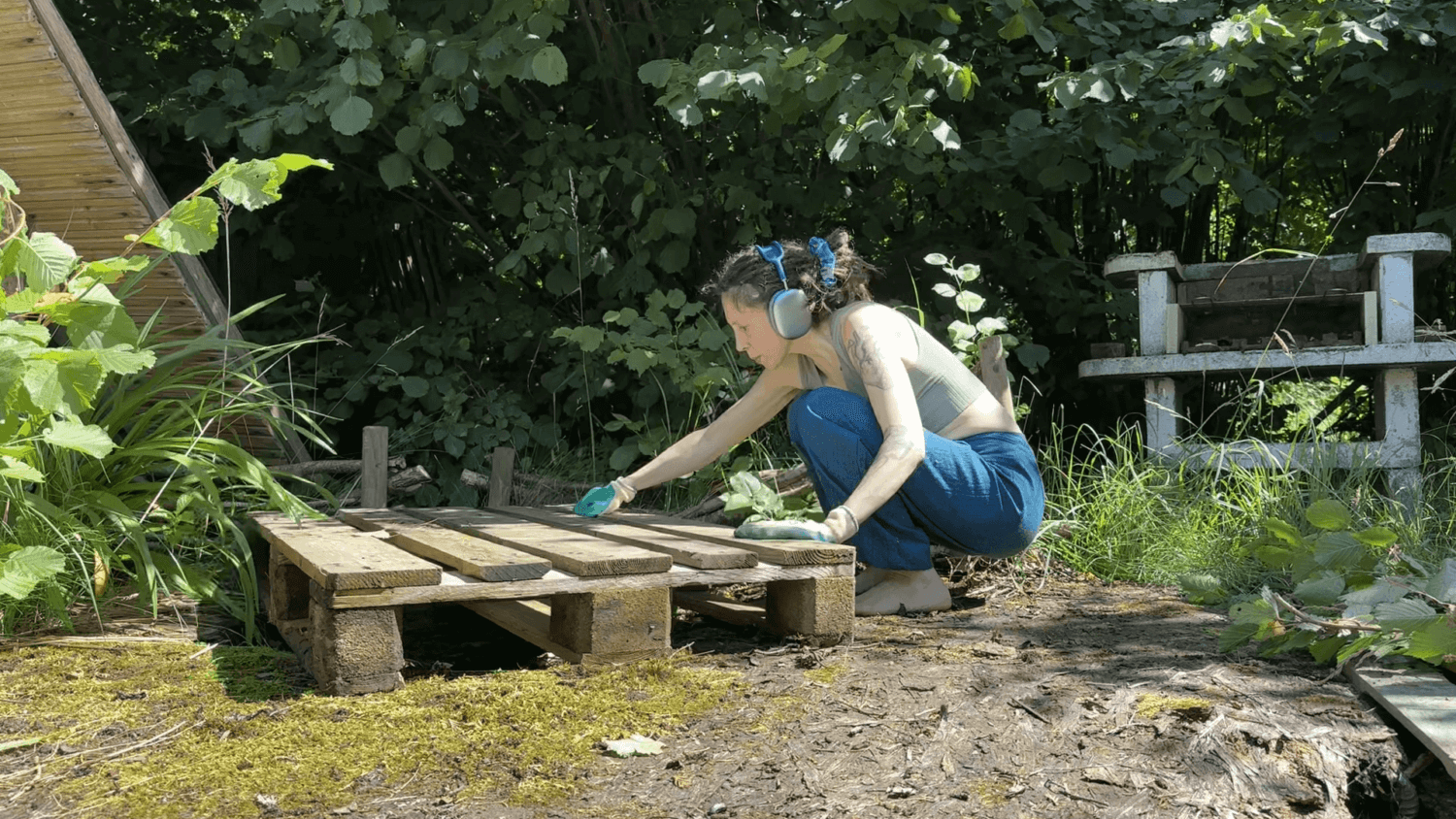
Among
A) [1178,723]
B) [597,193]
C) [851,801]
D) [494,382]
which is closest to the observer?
[851,801]

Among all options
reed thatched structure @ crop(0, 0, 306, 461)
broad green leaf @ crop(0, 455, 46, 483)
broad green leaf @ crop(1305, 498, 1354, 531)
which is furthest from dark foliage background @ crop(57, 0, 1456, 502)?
broad green leaf @ crop(1305, 498, 1354, 531)

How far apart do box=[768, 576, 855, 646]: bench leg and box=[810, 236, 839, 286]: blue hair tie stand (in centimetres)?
87

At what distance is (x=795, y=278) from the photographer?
325cm

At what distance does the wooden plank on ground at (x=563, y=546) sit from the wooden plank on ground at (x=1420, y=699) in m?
1.48

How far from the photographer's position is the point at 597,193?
531 centimetres

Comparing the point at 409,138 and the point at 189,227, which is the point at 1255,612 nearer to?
the point at 189,227

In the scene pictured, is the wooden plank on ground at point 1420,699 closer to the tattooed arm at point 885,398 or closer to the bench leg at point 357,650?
the tattooed arm at point 885,398

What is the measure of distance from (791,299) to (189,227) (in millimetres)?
1571

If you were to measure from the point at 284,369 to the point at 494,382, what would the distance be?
1.00 meters

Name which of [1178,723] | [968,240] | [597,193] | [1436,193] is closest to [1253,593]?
[1178,723]

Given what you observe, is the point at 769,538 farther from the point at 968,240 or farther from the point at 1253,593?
the point at 968,240

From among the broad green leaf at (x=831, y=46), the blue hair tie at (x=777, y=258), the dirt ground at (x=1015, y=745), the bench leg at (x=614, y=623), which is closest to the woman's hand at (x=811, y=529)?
the dirt ground at (x=1015, y=745)

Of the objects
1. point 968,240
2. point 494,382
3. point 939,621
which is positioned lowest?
point 939,621

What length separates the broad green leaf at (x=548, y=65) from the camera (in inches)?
171
